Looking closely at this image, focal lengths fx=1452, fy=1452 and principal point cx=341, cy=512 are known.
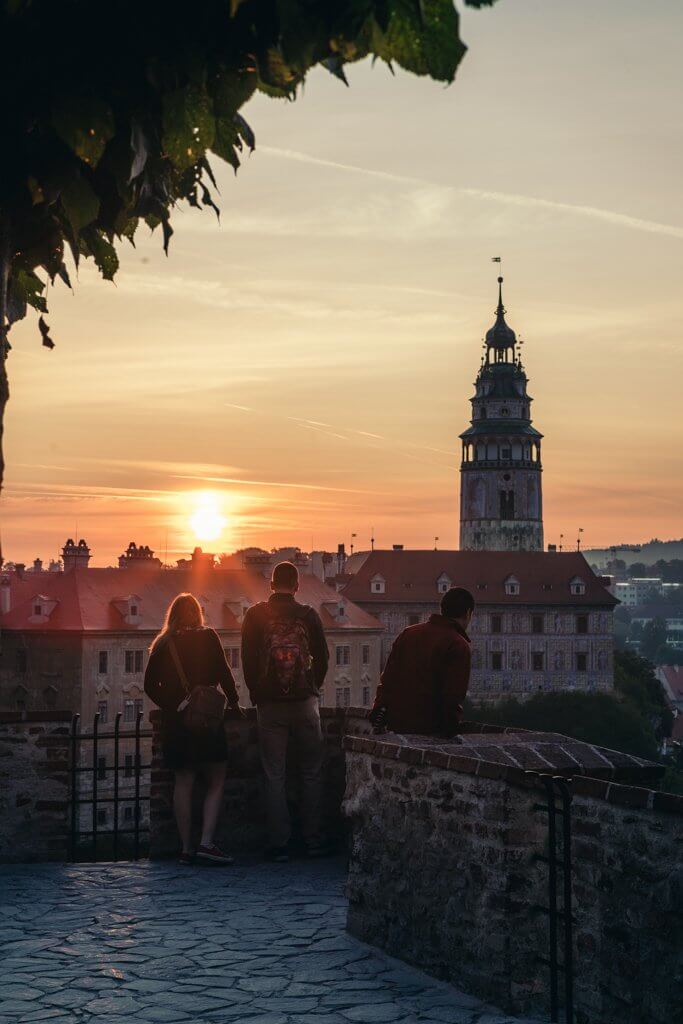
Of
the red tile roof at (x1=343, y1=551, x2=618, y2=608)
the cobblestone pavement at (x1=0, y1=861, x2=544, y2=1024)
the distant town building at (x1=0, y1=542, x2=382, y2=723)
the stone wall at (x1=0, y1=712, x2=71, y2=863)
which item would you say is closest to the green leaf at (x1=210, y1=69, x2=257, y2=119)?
the cobblestone pavement at (x1=0, y1=861, x2=544, y2=1024)

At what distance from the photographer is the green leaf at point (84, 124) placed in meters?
3.81

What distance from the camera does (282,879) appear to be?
30.3ft

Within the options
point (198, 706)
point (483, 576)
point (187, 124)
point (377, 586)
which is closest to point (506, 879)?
point (187, 124)

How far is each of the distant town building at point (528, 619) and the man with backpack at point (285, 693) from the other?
9509cm

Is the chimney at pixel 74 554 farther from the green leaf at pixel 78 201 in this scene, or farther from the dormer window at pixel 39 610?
the green leaf at pixel 78 201

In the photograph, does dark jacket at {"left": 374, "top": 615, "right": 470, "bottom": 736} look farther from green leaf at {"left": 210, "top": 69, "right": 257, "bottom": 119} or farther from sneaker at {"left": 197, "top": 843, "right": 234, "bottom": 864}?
green leaf at {"left": 210, "top": 69, "right": 257, "bottom": 119}

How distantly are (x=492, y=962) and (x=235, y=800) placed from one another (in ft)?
13.7

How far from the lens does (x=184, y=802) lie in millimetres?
9680

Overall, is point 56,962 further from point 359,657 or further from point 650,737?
point 650,737

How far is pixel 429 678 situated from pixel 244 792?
2664 millimetres

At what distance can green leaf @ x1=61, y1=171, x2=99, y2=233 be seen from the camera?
4082 millimetres

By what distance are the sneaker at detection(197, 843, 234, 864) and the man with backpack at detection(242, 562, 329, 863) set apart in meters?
0.39

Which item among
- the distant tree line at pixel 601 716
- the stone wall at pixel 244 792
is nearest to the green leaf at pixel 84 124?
the stone wall at pixel 244 792

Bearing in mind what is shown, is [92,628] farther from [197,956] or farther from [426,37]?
[426,37]
